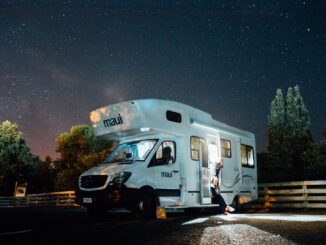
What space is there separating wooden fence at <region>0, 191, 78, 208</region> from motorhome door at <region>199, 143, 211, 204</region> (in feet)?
38.7

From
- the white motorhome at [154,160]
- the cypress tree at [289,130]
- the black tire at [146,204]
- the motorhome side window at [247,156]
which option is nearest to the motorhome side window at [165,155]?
the white motorhome at [154,160]

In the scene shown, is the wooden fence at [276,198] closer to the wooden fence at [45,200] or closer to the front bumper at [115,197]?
the wooden fence at [45,200]

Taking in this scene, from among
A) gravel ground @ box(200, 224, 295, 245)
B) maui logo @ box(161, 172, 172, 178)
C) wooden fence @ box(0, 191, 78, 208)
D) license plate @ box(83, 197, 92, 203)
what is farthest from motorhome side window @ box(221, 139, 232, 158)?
wooden fence @ box(0, 191, 78, 208)

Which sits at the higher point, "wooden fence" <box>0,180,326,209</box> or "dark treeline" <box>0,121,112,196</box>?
"dark treeline" <box>0,121,112,196</box>

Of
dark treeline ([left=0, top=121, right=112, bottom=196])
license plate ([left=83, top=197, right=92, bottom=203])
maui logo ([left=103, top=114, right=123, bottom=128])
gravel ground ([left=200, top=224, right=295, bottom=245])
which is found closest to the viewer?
gravel ground ([left=200, top=224, right=295, bottom=245])

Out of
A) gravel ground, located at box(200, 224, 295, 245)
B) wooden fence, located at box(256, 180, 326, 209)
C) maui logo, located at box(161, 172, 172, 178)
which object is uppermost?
maui logo, located at box(161, 172, 172, 178)

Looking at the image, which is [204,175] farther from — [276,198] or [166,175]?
[276,198]

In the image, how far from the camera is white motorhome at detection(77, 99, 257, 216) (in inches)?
439

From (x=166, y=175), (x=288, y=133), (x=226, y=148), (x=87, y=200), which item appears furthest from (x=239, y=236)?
(x=288, y=133)

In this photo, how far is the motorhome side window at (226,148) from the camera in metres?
15.2

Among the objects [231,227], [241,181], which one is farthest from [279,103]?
[231,227]

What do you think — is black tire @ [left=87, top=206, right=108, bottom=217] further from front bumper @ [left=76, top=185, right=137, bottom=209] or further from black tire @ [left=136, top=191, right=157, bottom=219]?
black tire @ [left=136, top=191, right=157, bottom=219]

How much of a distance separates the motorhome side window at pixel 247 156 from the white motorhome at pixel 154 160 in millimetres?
1598

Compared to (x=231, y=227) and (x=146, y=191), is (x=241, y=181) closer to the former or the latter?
(x=146, y=191)
